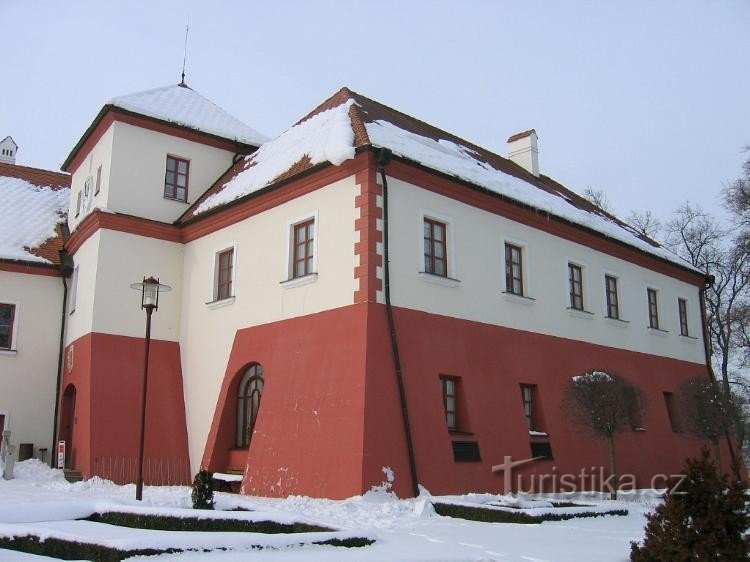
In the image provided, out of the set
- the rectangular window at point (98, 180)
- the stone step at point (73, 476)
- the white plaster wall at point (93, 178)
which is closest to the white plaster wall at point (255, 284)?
the stone step at point (73, 476)

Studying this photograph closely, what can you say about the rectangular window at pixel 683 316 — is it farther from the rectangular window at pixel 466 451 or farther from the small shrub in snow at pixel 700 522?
the small shrub in snow at pixel 700 522

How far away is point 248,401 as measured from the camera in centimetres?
1675

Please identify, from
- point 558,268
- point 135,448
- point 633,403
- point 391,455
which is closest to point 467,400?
point 391,455

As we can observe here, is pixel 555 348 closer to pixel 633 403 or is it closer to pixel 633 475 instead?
pixel 633 403

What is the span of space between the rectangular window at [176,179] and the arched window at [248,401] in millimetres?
5902

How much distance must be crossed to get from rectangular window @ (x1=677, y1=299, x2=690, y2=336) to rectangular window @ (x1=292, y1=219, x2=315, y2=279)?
45.1 ft

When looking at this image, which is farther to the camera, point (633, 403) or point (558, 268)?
point (558, 268)

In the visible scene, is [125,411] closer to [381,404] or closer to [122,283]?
[122,283]

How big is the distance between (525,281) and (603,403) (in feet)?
11.3

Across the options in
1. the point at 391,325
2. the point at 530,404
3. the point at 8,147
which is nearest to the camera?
the point at 391,325

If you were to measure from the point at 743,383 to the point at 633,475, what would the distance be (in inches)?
790

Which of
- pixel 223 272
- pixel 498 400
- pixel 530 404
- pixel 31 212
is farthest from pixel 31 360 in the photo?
pixel 530 404

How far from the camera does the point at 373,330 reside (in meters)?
13.8

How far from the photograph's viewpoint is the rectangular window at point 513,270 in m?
17.6
